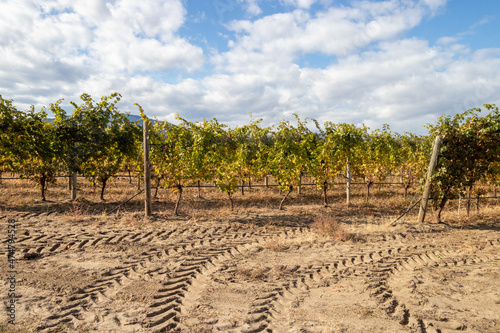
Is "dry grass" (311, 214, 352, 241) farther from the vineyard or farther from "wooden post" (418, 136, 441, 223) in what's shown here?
"wooden post" (418, 136, 441, 223)

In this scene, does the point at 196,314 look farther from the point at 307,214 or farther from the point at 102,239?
the point at 307,214

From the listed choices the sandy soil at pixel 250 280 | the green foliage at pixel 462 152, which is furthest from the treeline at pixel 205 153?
the sandy soil at pixel 250 280

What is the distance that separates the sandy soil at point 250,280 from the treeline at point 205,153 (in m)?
2.48

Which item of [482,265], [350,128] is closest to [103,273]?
[482,265]

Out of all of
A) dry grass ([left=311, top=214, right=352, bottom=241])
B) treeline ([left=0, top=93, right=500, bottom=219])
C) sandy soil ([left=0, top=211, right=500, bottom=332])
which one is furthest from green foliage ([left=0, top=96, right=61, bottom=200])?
dry grass ([left=311, top=214, right=352, bottom=241])

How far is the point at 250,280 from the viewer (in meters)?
4.98

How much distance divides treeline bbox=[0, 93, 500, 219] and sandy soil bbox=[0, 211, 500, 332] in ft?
8.14

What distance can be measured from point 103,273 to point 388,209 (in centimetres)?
1090

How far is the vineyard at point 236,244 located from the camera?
3.90 meters

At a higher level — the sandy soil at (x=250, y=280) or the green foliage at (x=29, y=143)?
the green foliage at (x=29, y=143)

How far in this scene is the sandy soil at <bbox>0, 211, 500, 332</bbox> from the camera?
3.73 metres

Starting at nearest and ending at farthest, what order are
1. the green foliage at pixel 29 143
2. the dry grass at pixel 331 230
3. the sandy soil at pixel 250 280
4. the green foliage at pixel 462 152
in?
1. the sandy soil at pixel 250 280
2. the dry grass at pixel 331 230
3. the green foliage at pixel 462 152
4. the green foliage at pixel 29 143

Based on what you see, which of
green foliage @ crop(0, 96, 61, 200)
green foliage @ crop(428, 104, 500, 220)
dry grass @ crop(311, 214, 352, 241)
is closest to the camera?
dry grass @ crop(311, 214, 352, 241)

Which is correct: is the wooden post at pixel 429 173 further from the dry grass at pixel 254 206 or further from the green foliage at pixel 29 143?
the green foliage at pixel 29 143
